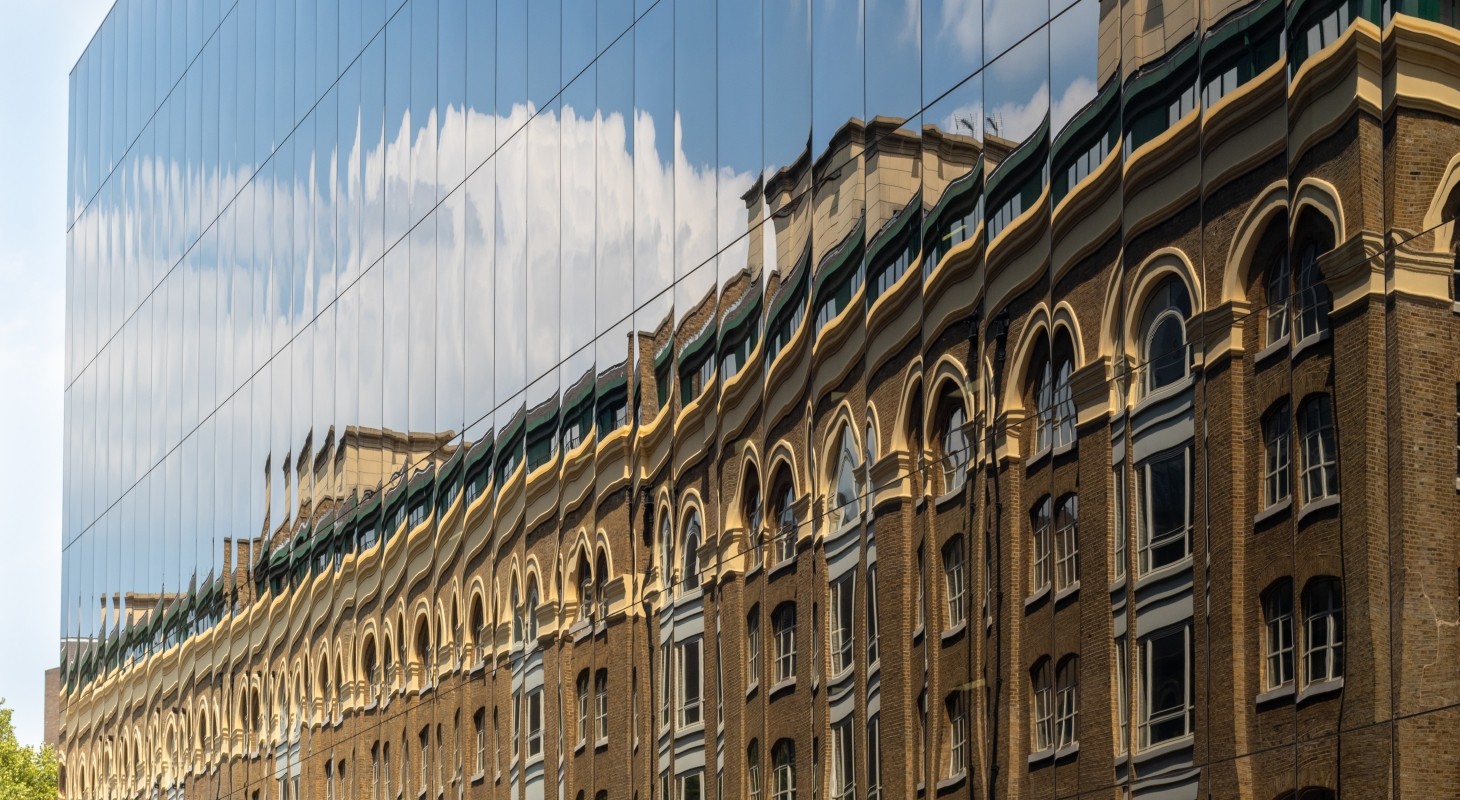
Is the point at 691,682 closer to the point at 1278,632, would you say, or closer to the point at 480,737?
the point at 480,737

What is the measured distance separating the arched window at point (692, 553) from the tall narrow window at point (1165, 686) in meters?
8.83

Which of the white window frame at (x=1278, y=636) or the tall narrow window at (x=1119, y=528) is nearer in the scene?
the white window frame at (x=1278, y=636)

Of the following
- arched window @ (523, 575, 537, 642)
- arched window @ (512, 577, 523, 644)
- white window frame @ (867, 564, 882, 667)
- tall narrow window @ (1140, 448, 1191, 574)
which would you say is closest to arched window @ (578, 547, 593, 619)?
arched window @ (523, 575, 537, 642)

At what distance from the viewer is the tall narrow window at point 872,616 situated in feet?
67.1

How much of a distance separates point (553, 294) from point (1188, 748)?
1496 centimetres

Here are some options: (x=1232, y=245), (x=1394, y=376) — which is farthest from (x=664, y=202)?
(x=1394, y=376)

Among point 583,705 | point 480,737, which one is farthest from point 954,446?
point 480,737

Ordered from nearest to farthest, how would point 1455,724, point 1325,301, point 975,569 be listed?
point 1455,724 < point 1325,301 < point 975,569

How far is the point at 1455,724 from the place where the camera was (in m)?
13.6

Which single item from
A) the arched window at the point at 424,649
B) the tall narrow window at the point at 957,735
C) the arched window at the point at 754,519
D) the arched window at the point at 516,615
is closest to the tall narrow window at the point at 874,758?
the tall narrow window at the point at 957,735

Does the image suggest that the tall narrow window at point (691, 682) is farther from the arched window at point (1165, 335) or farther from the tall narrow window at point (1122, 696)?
the arched window at point (1165, 335)

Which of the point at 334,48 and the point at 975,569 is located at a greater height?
the point at 334,48

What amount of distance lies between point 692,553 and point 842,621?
12.6ft

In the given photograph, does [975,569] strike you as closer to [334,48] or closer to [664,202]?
[664,202]
